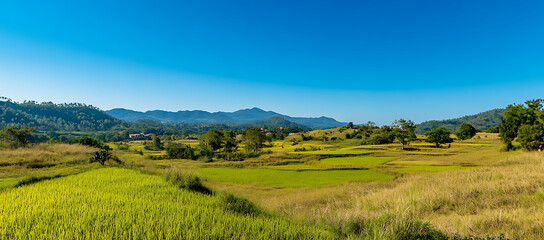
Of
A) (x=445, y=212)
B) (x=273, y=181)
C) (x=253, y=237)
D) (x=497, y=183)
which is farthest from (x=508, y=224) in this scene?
(x=273, y=181)

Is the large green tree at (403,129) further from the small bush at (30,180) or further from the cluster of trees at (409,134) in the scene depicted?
the small bush at (30,180)

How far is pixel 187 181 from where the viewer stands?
10.1 metres

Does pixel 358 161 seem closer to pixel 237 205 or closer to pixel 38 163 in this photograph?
pixel 237 205

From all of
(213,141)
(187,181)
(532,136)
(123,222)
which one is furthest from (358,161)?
(213,141)

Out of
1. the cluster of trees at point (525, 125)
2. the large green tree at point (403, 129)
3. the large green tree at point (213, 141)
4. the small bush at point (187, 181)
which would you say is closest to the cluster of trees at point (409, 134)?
the large green tree at point (403, 129)

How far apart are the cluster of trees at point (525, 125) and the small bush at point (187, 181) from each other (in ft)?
171

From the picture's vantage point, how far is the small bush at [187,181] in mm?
10008

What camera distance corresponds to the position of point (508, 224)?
5727 mm

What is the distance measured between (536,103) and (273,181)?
58.6 m

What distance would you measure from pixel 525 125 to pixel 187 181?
188 feet

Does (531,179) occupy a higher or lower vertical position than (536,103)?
lower

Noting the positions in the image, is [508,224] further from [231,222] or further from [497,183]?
[231,222]

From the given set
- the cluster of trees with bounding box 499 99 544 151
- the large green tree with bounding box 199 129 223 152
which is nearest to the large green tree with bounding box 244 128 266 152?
the large green tree with bounding box 199 129 223 152

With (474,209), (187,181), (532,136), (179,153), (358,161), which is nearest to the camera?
(474,209)
